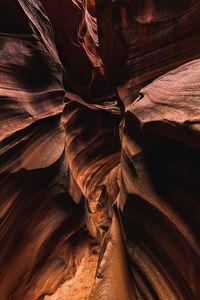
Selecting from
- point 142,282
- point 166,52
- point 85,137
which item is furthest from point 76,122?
point 142,282

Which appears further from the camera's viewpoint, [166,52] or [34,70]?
[166,52]

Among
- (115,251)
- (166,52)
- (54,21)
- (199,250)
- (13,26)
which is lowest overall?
(115,251)

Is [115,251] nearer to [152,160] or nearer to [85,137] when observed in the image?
[152,160]

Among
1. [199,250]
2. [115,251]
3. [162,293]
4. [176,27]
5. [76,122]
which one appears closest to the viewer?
[199,250]

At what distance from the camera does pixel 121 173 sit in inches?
93.8

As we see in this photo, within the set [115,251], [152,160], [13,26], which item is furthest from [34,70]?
[115,251]

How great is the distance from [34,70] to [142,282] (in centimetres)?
336

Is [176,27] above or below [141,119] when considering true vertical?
above

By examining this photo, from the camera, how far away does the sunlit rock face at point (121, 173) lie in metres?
1.24

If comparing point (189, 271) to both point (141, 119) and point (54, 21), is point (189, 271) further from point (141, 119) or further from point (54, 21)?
point (54, 21)

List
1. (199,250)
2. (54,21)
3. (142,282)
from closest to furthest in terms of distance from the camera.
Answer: (199,250) < (142,282) < (54,21)

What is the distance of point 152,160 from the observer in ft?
5.50

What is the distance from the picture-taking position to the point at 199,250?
1.04 metres

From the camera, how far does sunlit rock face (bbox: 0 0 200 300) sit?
124cm
